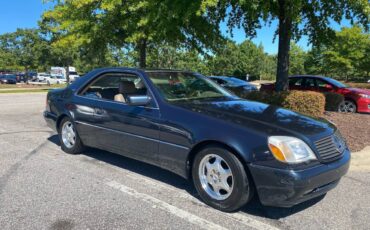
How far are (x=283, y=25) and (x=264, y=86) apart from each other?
14.6 feet

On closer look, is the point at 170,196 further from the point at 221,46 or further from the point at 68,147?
the point at 221,46

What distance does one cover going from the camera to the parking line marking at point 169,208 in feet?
11.8

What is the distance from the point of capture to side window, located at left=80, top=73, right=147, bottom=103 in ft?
16.9

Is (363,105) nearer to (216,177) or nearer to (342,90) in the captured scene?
(342,90)

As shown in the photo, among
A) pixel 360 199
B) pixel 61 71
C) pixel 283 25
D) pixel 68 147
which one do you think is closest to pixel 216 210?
pixel 360 199

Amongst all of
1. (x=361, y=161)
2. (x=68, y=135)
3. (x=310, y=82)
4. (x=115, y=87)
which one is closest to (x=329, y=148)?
(x=361, y=161)

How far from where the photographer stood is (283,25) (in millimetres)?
10477

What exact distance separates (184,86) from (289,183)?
7.27 feet

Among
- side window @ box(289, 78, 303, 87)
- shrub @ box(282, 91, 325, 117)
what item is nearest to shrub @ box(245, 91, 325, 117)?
shrub @ box(282, 91, 325, 117)

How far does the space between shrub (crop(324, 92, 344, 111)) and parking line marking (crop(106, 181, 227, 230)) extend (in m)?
8.71

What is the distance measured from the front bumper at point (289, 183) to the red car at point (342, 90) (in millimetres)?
8783

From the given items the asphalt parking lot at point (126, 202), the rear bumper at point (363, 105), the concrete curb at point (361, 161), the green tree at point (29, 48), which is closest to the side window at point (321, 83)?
the rear bumper at point (363, 105)

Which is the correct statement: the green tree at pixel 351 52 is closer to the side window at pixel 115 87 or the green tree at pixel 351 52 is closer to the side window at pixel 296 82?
the side window at pixel 296 82

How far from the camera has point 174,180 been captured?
4.96 m
